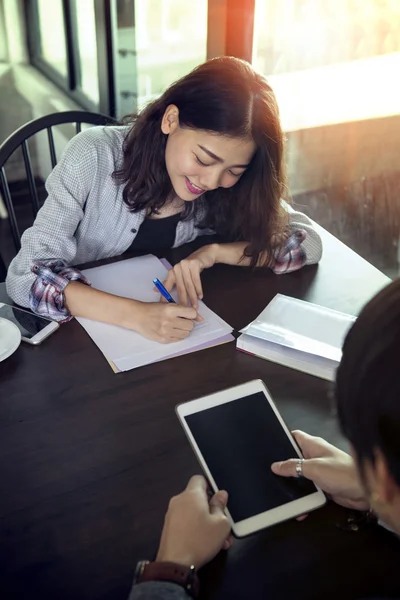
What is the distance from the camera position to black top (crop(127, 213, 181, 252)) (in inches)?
53.9

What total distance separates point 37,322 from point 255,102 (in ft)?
1.93

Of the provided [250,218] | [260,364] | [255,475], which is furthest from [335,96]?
[255,475]

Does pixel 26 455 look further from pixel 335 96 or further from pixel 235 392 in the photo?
pixel 335 96

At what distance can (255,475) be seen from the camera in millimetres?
778

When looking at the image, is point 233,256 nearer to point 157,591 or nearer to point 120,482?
point 120,482

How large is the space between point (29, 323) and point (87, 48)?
6.44ft

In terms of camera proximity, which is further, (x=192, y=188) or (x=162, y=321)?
(x=192, y=188)

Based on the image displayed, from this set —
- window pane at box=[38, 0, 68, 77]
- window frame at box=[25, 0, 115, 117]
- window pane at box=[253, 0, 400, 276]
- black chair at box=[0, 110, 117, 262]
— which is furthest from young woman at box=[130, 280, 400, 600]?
window pane at box=[38, 0, 68, 77]

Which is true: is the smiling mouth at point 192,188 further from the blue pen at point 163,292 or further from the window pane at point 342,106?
the window pane at point 342,106

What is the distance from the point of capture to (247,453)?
2.63 ft

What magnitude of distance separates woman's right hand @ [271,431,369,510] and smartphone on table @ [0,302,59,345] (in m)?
0.48

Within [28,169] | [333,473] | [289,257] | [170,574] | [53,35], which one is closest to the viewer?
[170,574]

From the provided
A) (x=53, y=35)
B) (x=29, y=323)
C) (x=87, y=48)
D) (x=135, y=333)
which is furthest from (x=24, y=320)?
(x=53, y=35)

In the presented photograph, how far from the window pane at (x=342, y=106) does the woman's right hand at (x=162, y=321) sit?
41.6 inches
